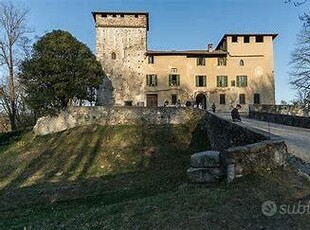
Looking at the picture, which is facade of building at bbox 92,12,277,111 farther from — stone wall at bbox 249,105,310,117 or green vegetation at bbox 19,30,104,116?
green vegetation at bbox 19,30,104,116

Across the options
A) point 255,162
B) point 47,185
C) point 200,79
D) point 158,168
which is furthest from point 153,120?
point 255,162

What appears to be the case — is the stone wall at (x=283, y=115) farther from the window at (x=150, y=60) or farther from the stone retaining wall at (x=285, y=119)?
the window at (x=150, y=60)

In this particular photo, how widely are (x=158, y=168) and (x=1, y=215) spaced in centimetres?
914

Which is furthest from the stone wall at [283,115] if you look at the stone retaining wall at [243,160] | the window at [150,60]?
the window at [150,60]

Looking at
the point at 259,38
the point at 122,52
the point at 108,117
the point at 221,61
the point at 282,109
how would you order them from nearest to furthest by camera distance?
the point at 108,117 < the point at 282,109 < the point at 122,52 < the point at 221,61 < the point at 259,38

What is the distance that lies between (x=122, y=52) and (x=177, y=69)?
726cm

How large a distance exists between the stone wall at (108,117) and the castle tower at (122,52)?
1571 centimetres

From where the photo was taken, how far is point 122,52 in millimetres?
48281

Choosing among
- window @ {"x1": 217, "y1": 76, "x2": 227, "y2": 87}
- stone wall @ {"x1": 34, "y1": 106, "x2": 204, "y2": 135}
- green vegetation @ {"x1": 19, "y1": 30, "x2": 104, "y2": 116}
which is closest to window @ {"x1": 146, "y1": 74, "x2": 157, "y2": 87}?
window @ {"x1": 217, "y1": 76, "x2": 227, "y2": 87}

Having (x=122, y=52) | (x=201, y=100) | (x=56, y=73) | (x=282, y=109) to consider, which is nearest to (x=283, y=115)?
(x=282, y=109)

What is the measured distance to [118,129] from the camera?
98.7 ft

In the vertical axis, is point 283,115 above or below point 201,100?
below

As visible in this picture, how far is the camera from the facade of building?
47750 millimetres

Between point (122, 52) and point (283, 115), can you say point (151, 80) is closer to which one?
point (122, 52)
